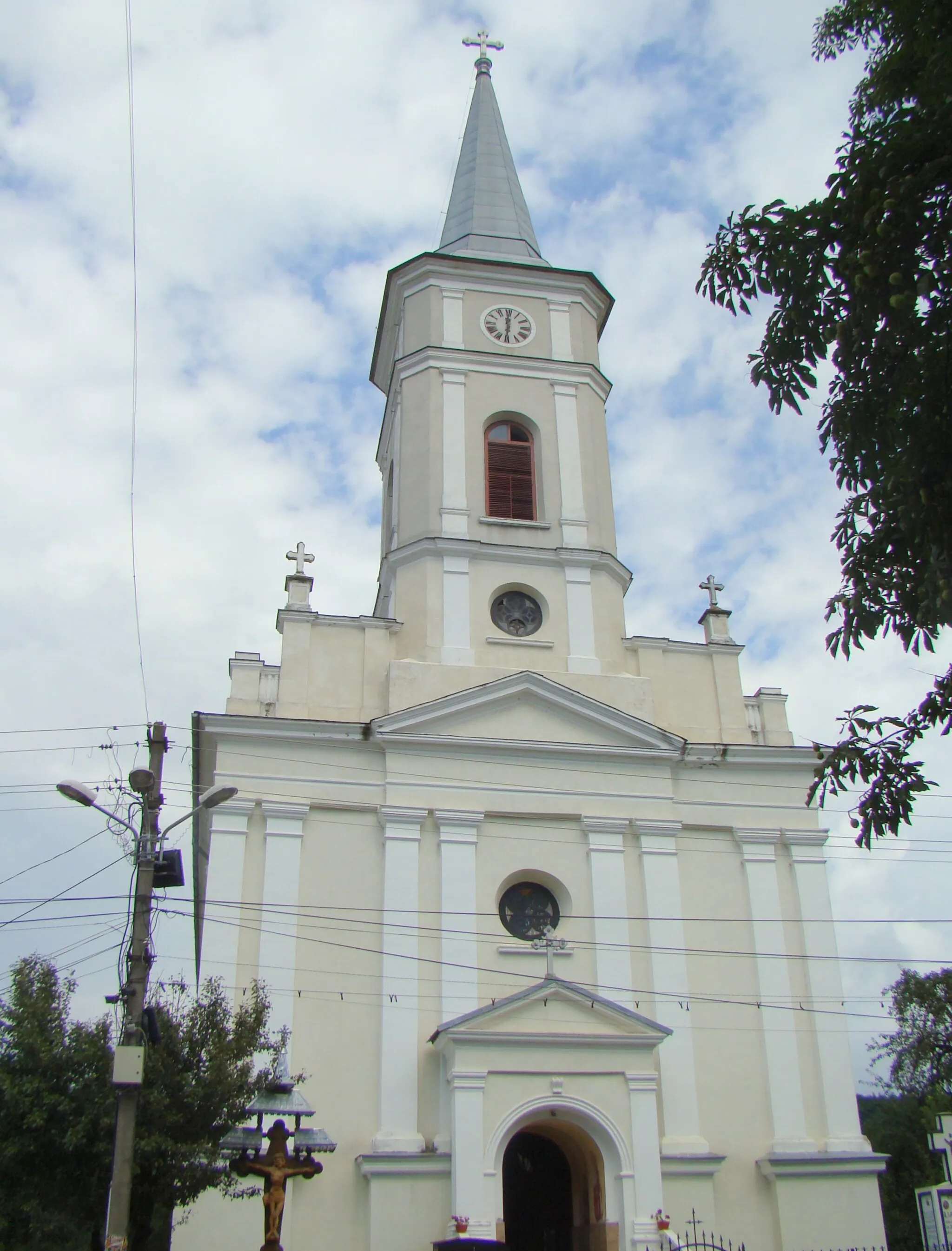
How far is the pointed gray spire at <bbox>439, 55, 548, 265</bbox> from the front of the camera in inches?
1156

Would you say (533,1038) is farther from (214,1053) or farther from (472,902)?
(214,1053)

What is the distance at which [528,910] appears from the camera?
69.7 feet

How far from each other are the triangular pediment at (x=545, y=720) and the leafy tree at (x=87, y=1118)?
26.8 feet

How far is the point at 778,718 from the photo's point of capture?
78.0ft

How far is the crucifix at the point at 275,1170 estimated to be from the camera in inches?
576

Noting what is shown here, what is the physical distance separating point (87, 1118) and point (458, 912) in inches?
309

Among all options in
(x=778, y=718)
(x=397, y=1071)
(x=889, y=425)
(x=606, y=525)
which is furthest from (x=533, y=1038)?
(x=889, y=425)

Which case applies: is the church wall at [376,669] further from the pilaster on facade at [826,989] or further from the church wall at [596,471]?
the pilaster on facade at [826,989]

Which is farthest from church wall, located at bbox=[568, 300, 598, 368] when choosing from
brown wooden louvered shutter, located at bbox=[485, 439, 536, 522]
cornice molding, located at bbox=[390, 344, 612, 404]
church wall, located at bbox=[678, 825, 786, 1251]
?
church wall, located at bbox=[678, 825, 786, 1251]

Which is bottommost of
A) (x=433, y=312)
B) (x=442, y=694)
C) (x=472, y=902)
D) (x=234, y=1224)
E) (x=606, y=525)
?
(x=234, y=1224)

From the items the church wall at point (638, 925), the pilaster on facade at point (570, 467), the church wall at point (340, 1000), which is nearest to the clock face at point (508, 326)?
the pilaster on facade at point (570, 467)

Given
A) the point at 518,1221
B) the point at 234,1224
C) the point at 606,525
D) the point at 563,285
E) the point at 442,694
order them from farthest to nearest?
the point at 563,285, the point at 606,525, the point at 442,694, the point at 518,1221, the point at 234,1224

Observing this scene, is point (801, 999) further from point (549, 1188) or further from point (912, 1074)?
point (912, 1074)

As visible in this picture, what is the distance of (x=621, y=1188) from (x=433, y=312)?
1811 centimetres
